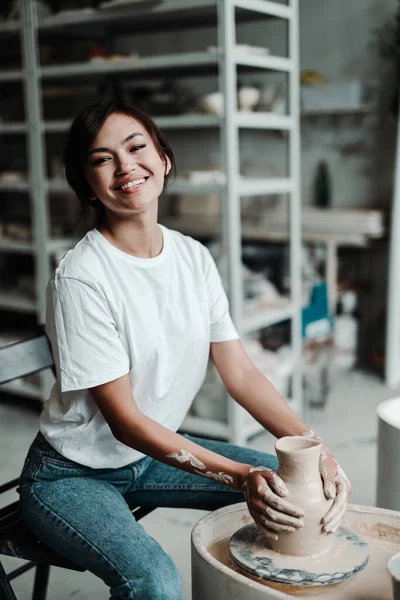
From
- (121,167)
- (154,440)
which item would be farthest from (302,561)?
(121,167)

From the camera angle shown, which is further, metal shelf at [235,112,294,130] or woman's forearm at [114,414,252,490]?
metal shelf at [235,112,294,130]

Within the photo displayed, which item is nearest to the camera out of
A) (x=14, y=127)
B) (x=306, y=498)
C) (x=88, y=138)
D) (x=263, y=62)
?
(x=306, y=498)

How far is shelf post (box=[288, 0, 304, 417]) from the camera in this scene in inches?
129

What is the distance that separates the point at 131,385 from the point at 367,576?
0.58 meters

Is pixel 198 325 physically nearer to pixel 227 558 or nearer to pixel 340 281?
pixel 227 558

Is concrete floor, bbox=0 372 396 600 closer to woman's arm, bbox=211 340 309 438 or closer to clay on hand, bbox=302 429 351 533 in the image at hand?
woman's arm, bbox=211 340 309 438

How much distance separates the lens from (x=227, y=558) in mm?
1332

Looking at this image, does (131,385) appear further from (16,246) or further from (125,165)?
(16,246)

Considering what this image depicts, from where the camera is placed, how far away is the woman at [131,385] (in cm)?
133

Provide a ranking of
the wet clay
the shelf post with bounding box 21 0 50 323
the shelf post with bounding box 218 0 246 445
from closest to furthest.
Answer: the wet clay
the shelf post with bounding box 218 0 246 445
the shelf post with bounding box 21 0 50 323

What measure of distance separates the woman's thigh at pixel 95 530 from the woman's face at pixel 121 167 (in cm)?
54

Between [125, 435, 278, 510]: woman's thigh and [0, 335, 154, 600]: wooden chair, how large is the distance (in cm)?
6

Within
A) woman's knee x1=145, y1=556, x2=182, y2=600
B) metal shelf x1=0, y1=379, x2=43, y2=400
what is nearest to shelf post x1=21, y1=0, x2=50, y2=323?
metal shelf x1=0, y1=379, x2=43, y2=400

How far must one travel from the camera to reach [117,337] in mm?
1475
